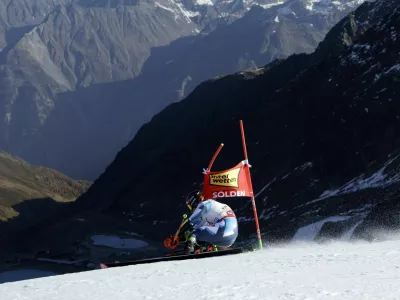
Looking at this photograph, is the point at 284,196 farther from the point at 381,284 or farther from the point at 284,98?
the point at 381,284

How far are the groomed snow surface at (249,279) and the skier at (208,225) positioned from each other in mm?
1071

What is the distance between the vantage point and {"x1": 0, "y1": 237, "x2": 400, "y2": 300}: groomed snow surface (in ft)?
39.7

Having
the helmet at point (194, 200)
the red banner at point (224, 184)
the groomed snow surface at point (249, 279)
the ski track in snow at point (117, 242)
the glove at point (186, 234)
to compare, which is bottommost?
the groomed snow surface at point (249, 279)

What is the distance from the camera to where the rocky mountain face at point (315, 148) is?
74.4m

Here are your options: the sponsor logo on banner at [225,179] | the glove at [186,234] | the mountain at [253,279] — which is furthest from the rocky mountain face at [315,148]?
the mountain at [253,279]

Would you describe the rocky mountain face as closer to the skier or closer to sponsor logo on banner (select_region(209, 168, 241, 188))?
sponsor logo on banner (select_region(209, 168, 241, 188))

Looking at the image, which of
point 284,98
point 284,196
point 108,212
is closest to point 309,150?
point 284,196

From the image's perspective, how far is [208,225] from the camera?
63.1ft

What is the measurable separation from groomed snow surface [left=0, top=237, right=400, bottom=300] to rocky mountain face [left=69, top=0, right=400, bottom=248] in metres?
33.1

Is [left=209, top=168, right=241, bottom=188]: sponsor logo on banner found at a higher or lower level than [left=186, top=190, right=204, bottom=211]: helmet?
higher

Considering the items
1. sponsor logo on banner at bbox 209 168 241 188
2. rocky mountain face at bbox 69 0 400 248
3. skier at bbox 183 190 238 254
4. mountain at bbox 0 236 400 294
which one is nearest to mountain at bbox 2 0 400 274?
rocky mountain face at bbox 69 0 400 248

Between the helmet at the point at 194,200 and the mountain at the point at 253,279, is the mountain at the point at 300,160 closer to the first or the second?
the helmet at the point at 194,200

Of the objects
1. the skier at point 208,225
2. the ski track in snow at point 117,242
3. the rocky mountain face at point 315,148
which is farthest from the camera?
the ski track in snow at point 117,242

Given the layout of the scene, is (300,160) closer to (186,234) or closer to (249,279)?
(186,234)
